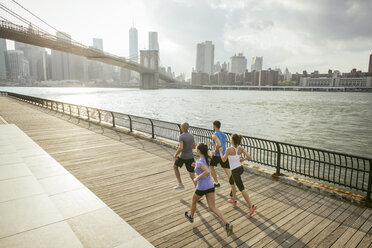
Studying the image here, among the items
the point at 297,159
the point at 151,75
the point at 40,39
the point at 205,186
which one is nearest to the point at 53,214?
the point at 205,186

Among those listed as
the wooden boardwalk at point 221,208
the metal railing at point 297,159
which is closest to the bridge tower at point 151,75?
the metal railing at point 297,159

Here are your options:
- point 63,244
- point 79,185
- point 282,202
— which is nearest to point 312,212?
point 282,202

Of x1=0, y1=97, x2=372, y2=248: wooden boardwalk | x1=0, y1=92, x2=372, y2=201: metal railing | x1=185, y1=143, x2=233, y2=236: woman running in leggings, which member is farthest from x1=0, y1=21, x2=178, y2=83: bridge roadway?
x1=185, y1=143, x2=233, y2=236: woman running in leggings

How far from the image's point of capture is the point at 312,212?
532 centimetres

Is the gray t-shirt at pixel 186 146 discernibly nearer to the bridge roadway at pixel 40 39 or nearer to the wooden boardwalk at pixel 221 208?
the wooden boardwalk at pixel 221 208

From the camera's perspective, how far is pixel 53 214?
191 inches

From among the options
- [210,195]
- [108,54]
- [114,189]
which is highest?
[108,54]

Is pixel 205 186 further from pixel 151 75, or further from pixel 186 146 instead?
pixel 151 75

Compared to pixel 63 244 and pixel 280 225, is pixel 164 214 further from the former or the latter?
pixel 280 225

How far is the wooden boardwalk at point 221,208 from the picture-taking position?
4395 mm

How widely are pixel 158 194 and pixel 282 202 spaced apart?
9.91 ft

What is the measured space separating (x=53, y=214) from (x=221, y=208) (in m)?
3.50

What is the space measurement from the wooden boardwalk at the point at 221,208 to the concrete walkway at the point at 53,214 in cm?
38

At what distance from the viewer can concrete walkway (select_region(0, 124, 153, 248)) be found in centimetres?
414
